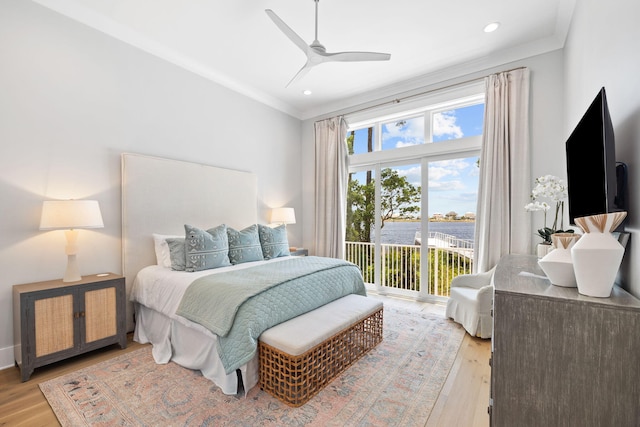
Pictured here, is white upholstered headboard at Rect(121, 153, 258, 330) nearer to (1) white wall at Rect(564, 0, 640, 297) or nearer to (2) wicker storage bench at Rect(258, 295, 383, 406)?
(2) wicker storage bench at Rect(258, 295, 383, 406)

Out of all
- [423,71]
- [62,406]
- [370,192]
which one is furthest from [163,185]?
[423,71]

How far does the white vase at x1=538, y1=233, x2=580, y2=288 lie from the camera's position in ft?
4.01

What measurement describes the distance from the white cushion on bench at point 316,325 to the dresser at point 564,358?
42.6 inches

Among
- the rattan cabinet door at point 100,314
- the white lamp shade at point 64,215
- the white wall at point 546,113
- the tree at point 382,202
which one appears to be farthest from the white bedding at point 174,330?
the white wall at point 546,113

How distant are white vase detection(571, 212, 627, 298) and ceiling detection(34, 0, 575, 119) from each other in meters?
2.42

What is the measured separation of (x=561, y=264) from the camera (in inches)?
48.5

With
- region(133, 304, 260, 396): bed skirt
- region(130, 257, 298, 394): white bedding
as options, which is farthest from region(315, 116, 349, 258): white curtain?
region(133, 304, 260, 396): bed skirt

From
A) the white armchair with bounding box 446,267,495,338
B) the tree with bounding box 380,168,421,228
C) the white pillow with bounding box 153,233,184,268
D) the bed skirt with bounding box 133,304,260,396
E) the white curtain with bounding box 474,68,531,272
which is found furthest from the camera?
the tree with bounding box 380,168,421,228

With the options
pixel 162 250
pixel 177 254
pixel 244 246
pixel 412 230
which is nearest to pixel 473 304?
pixel 412 230

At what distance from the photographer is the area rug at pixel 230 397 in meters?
1.70

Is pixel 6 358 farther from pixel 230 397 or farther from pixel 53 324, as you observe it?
pixel 230 397

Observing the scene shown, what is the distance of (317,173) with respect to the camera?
491 cm

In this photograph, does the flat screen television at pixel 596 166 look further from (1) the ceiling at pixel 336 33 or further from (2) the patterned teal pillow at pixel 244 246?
(2) the patterned teal pillow at pixel 244 246

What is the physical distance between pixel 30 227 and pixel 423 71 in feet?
14.7
